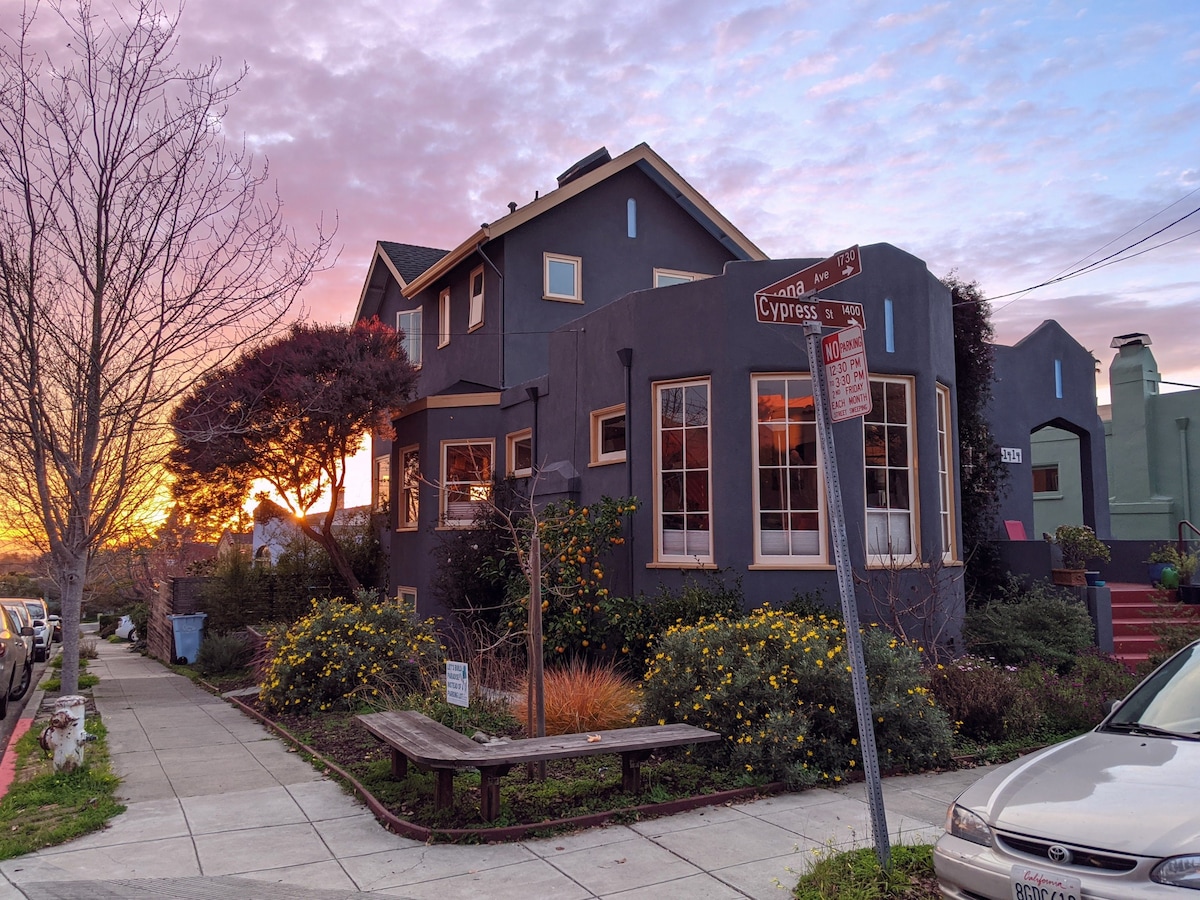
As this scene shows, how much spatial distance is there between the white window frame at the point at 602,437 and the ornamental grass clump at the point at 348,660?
3326 mm

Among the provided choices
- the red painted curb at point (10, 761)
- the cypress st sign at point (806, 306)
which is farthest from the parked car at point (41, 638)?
A: the cypress st sign at point (806, 306)

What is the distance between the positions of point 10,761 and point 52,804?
2133 mm


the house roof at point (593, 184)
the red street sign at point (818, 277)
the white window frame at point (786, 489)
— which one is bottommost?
the white window frame at point (786, 489)

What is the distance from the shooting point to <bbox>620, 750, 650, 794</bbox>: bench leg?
690cm

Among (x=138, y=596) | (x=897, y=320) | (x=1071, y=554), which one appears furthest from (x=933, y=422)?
(x=138, y=596)

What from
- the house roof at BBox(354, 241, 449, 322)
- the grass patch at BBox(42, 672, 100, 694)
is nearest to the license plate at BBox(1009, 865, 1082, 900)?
the grass patch at BBox(42, 672, 100, 694)

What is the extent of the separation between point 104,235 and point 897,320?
9.12m

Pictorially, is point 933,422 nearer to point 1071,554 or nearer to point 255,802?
point 1071,554

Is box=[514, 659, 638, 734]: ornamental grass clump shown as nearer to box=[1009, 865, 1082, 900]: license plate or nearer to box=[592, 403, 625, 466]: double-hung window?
box=[592, 403, 625, 466]: double-hung window

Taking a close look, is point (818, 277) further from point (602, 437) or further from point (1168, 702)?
point (602, 437)

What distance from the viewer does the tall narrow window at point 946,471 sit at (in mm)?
12108

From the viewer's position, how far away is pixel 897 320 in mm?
11828

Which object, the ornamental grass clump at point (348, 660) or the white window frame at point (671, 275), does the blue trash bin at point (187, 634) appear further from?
the white window frame at point (671, 275)

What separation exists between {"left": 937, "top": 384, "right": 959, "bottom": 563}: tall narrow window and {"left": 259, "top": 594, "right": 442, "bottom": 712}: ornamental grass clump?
21.7 feet
